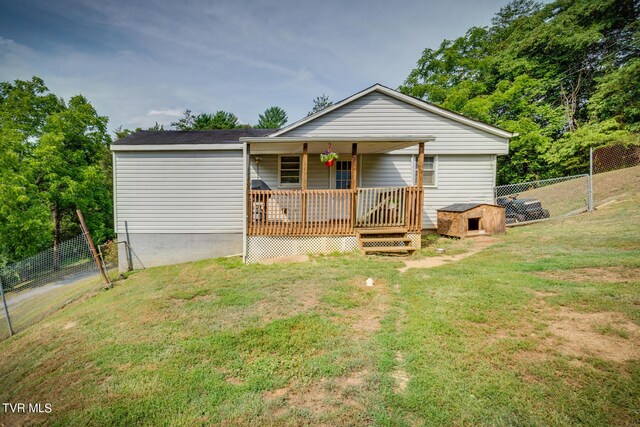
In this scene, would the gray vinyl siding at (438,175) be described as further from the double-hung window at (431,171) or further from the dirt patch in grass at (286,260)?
the dirt patch in grass at (286,260)

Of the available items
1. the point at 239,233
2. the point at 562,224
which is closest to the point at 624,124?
the point at 562,224

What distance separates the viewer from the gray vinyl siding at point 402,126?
375 inches

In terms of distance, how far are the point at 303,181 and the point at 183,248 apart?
16.4 feet

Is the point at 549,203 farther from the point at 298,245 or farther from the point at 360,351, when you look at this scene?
the point at 360,351

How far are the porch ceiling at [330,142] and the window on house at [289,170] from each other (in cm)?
65

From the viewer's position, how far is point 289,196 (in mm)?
7523

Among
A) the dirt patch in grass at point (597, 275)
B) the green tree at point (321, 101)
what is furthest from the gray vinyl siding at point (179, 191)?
the green tree at point (321, 101)

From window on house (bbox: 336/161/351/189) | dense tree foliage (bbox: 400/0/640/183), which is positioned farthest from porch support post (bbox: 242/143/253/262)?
dense tree foliage (bbox: 400/0/640/183)

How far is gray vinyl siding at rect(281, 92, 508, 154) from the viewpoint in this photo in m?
9.53

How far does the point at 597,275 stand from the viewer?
4.30 meters

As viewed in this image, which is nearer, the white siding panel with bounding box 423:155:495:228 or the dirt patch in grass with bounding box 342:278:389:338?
the dirt patch in grass with bounding box 342:278:389:338

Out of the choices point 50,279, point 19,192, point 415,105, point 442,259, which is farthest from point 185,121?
point 442,259

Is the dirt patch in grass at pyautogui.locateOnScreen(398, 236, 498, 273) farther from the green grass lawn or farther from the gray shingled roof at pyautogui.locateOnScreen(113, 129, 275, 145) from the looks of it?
the gray shingled roof at pyautogui.locateOnScreen(113, 129, 275, 145)

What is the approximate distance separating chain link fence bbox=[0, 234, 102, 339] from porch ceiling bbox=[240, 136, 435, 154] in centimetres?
626
